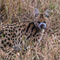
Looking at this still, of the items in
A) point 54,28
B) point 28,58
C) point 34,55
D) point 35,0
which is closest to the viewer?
point 28,58

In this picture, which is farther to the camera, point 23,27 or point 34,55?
point 23,27

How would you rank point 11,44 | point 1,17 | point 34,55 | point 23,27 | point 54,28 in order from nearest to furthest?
point 34,55
point 11,44
point 23,27
point 54,28
point 1,17

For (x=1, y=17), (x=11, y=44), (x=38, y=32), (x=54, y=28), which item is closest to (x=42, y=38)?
(x=38, y=32)

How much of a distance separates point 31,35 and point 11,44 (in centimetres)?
41

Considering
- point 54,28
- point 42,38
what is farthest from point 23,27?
point 54,28

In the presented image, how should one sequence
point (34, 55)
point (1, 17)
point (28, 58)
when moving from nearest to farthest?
point (28, 58) → point (34, 55) → point (1, 17)

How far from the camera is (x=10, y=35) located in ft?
8.11

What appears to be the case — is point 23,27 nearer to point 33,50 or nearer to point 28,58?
point 33,50

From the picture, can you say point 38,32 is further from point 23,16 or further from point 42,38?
point 23,16

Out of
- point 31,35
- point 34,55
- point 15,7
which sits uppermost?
point 15,7

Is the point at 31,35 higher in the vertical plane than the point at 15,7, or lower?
lower

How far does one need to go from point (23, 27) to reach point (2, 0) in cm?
82

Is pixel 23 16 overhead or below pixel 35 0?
below

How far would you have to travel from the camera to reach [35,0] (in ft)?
10.6
